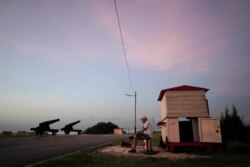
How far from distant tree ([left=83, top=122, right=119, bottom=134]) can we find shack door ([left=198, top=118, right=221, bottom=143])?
52.9m

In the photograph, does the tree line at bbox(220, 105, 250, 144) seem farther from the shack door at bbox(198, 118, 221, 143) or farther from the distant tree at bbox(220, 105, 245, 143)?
the shack door at bbox(198, 118, 221, 143)

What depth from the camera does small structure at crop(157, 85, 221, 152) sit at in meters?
12.2

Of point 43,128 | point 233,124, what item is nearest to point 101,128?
point 43,128

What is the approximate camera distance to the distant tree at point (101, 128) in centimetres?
6465

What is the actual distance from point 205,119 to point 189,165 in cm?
475

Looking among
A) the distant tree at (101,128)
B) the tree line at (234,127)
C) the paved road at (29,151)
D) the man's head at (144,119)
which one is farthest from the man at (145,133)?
the distant tree at (101,128)

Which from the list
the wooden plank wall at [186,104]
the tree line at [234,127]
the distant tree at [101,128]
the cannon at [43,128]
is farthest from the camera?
the distant tree at [101,128]

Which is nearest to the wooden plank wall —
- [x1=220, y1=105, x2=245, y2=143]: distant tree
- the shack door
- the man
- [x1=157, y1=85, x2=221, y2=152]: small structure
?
[x1=157, y1=85, x2=221, y2=152]: small structure

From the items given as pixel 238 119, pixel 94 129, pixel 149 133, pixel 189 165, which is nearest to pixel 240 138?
pixel 238 119

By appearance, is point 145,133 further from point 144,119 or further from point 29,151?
point 29,151

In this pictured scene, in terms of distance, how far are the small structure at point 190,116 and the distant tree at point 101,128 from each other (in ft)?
171

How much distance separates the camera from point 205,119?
485 inches

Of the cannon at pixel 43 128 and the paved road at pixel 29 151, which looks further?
the cannon at pixel 43 128

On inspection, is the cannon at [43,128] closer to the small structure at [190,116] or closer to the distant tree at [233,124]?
the distant tree at [233,124]
